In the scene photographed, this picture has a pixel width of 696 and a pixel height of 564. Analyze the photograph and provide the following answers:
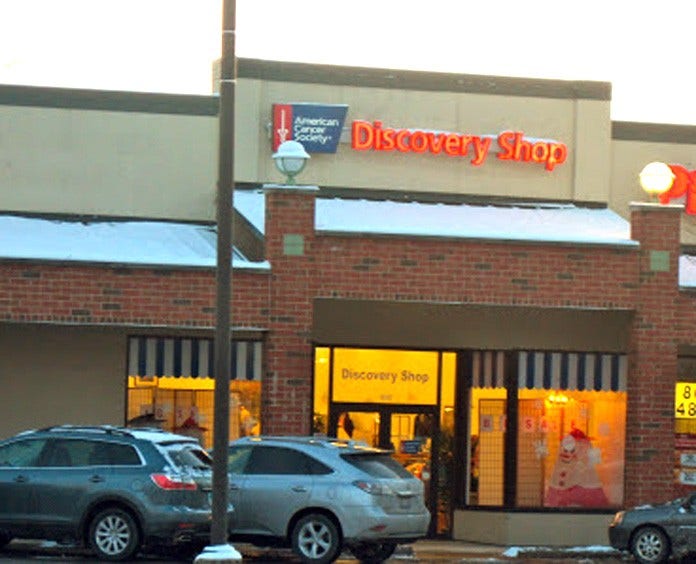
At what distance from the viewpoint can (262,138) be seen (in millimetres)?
29750

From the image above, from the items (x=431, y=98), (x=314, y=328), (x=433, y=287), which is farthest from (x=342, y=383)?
(x=431, y=98)

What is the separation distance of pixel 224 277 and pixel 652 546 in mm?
9883

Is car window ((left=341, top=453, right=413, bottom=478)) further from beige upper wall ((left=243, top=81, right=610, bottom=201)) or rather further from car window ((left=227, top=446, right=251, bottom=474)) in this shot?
beige upper wall ((left=243, top=81, right=610, bottom=201))

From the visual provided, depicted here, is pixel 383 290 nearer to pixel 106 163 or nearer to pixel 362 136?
pixel 362 136

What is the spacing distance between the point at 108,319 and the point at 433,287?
5003 mm

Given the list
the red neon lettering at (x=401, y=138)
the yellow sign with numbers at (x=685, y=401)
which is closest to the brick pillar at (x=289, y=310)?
the red neon lettering at (x=401, y=138)

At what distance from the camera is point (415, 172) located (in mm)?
30281

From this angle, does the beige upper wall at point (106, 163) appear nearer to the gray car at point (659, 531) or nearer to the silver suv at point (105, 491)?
the silver suv at point (105, 491)

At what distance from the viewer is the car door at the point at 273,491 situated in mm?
21688

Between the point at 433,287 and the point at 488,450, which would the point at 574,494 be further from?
the point at 433,287

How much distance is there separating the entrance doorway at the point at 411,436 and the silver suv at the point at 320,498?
21.2ft

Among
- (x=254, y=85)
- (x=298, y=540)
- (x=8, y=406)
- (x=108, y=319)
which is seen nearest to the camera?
(x=298, y=540)

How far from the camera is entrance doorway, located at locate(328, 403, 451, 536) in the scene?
2894 centimetres

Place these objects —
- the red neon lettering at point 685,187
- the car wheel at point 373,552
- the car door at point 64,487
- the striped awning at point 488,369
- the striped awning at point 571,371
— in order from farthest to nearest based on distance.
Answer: the red neon lettering at point 685,187 < the striped awning at point 488,369 < the striped awning at point 571,371 < the car wheel at point 373,552 < the car door at point 64,487
